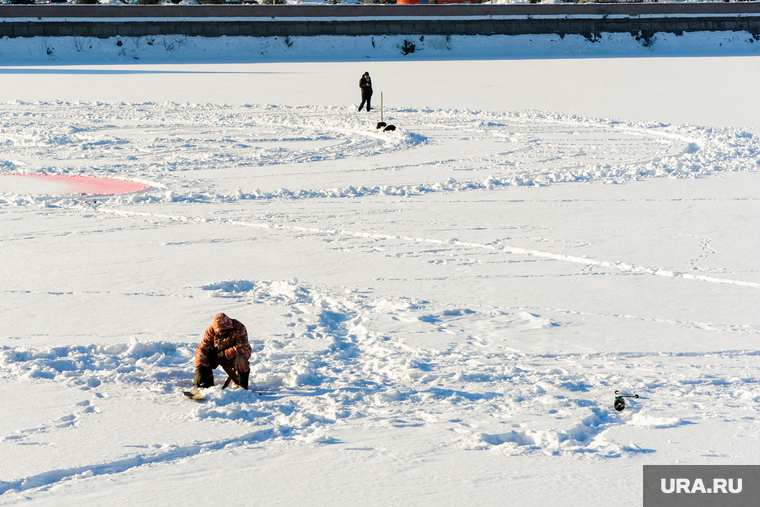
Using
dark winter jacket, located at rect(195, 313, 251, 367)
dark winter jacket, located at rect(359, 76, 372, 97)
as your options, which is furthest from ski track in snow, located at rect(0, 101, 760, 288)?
dark winter jacket, located at rect(195, 313, 251, 367)

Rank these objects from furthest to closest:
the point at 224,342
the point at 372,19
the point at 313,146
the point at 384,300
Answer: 1. the point at 372,19
2. the point at 313,146
3. the point at 384,300
4. the point at 224,342

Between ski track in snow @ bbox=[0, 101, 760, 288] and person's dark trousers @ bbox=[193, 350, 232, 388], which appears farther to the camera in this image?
ski track in snow @ bbox=[0, 101, 760, 288]

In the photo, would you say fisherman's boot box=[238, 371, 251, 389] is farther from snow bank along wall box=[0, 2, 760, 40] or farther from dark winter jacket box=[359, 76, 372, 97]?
snow bank along wall box=[0, 2, 760, 40]

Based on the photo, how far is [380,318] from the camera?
740 cm

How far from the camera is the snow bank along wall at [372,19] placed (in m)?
37.8

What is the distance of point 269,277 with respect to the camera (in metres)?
8.59

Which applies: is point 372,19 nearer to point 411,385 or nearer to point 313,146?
point 313,146

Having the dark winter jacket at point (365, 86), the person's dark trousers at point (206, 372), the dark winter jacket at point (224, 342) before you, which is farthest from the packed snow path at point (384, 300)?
the dark winter jacket at point (365, 86)

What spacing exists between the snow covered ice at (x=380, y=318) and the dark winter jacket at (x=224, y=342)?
285 millimetres

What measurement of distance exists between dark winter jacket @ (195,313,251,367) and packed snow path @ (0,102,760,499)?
0.91ft

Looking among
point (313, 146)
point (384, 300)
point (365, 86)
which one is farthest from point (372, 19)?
point (384, 300)

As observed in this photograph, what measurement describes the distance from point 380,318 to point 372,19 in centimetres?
3498

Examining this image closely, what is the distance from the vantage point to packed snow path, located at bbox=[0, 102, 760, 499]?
543 cm

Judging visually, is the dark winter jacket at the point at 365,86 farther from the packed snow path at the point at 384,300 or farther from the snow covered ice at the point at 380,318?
the packed snow path at the point at 384,300
